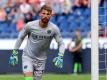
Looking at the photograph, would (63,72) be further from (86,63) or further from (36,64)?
(36,64)

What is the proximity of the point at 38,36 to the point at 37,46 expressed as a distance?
217 mm

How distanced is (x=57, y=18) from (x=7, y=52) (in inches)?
126

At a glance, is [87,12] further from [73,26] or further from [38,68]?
[38,68]

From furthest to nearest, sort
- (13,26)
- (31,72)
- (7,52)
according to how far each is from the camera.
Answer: (13,26) < (7,52) < (31,72)

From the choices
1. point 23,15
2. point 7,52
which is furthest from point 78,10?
point 7,52

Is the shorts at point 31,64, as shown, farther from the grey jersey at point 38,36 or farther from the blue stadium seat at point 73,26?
the blue stadium seat at point 73,26

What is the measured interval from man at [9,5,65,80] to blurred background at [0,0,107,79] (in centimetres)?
1171

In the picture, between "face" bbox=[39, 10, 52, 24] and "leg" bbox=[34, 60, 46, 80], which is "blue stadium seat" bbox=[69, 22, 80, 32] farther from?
"face" bbox=[39, 10, 52, 24]

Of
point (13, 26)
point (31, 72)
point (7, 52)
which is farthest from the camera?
point (13, 26)

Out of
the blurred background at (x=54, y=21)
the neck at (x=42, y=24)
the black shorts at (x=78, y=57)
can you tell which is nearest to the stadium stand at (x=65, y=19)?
the blurred background at (x=54, y=21)

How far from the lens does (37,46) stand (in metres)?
11.0

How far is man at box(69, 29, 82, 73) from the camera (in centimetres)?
2300

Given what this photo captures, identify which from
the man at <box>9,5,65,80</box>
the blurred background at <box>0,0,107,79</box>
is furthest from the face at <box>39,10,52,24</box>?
the blurred background at <box>0,0,107,79</box>

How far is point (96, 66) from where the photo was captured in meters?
11.5
